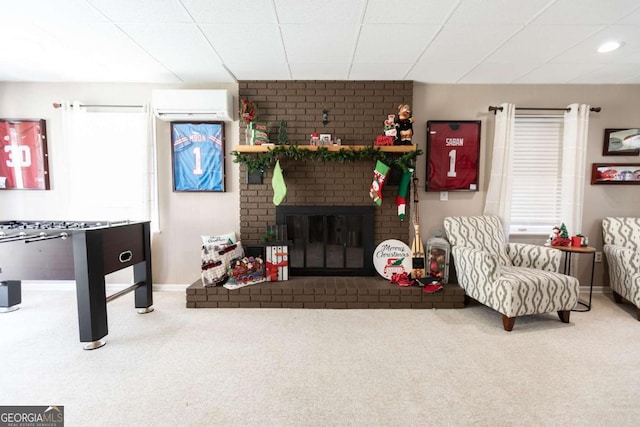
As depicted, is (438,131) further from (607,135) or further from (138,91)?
(138,91)

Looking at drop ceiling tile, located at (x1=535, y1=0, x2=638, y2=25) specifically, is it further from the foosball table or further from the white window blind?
the foosball table

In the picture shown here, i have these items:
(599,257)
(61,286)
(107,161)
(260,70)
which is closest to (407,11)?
(260,70)

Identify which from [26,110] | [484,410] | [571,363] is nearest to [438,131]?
[571,363]

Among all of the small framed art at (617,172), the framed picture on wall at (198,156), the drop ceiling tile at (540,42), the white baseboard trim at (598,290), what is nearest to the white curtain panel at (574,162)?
the small framed art at (617,172)

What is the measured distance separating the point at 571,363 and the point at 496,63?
2.54m

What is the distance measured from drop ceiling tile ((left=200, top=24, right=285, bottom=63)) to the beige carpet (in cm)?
236

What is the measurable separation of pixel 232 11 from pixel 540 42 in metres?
2.41

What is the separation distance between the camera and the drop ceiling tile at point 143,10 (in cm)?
180

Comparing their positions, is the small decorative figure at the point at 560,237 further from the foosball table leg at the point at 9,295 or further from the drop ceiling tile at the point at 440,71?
the foosball table leg at the point at 9,295

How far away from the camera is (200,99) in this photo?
9.50 ft

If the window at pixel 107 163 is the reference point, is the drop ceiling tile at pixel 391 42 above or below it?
above

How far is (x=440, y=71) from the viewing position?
111 inches

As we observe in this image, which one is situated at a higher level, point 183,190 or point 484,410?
point 183,190

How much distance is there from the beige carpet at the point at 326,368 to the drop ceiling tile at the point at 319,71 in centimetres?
239
